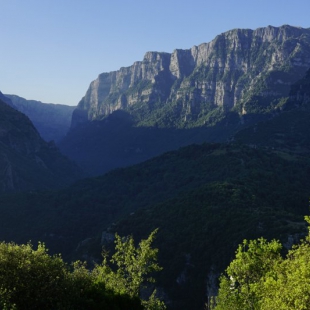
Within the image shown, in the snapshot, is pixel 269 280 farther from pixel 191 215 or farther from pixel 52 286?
pixel 191 215

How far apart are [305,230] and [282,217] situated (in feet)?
40.4

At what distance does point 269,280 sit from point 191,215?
295 feet

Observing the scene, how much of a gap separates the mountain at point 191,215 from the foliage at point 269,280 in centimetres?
4994

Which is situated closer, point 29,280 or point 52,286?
point 29,280

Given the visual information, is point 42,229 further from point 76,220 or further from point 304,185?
point 304,185

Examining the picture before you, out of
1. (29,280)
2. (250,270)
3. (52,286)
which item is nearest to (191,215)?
(250,270)

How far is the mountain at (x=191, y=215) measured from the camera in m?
95.9

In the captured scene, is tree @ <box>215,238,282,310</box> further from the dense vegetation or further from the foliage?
the dense vegetation

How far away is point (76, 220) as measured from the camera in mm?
172750

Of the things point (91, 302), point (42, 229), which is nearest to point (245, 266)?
point (91, 302)

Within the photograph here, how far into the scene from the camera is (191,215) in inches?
4744

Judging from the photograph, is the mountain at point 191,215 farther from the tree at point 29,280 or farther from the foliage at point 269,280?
the tree at point 29,280

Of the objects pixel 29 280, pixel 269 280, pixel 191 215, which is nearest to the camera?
pixel 269 280

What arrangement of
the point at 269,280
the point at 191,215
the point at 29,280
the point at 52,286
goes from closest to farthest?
the point at 269,280 < the point at 29,280 < the point at 52,286 < the point at 191,215
